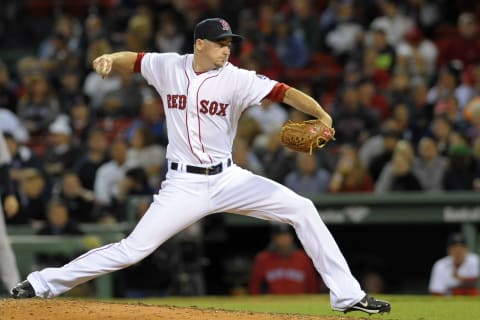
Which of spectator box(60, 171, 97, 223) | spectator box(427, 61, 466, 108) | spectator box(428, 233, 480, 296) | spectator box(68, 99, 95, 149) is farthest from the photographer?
spectator box(68, 99, 95, 149)

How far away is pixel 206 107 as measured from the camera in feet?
22.3

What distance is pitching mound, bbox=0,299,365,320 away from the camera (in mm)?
6531

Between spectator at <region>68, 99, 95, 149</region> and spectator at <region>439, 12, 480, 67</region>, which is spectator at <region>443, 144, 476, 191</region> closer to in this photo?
spectator at <region>439, 12, 480, 67</region>

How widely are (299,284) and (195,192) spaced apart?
463 centimetres

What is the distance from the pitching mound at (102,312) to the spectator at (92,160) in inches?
237

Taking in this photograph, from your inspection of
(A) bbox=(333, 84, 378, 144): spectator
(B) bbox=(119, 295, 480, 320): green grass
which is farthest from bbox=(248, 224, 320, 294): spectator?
(A) bbox=(333, 84, 378, 144): spectator

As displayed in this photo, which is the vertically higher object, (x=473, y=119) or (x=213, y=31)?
(x=213, y=31)

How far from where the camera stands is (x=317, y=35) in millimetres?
14984

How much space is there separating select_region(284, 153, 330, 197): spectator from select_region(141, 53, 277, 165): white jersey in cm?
494

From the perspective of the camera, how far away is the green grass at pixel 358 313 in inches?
296

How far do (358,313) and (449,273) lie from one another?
331 cm

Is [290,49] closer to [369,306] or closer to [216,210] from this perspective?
[216,210]

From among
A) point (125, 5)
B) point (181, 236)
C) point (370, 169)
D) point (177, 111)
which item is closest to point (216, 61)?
point (177, 111)

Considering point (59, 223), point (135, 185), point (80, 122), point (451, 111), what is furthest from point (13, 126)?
point (451, 111)
